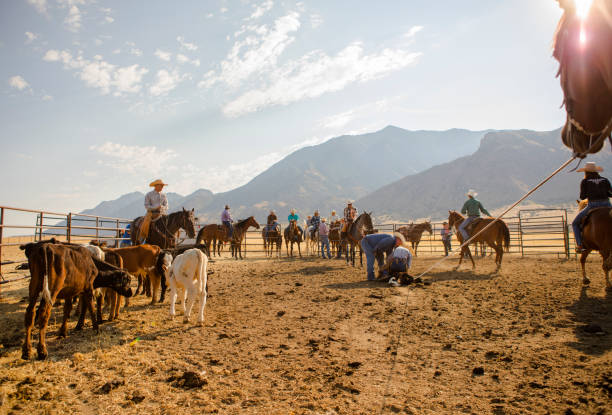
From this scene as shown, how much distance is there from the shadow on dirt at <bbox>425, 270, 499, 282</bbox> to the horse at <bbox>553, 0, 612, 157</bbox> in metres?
7.79

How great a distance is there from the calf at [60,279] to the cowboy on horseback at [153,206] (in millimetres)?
4580

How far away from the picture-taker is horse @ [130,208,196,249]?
9680 millimetres

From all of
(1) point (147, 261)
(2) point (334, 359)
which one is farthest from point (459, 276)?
(1) point (147, 261)

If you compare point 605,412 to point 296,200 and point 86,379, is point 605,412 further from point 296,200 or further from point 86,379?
point 296,200

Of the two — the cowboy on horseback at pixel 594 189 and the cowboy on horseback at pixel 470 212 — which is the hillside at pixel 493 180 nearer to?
the cowboy on horseback at pixel 470 212

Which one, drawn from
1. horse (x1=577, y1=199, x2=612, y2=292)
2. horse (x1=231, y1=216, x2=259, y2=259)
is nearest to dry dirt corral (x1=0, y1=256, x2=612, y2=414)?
horse (x1=577, y1=199, x2=612, y2=292)

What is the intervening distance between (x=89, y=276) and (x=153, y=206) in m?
5.37

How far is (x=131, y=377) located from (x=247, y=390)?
1378 mm

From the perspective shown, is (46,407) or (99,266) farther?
(99,266)

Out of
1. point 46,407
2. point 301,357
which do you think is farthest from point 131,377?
point 301,357

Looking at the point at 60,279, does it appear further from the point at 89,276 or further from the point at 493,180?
the point at 493,180

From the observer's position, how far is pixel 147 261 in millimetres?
6941

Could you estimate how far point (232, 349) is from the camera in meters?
4.35

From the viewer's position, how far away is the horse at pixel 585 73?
212cm
